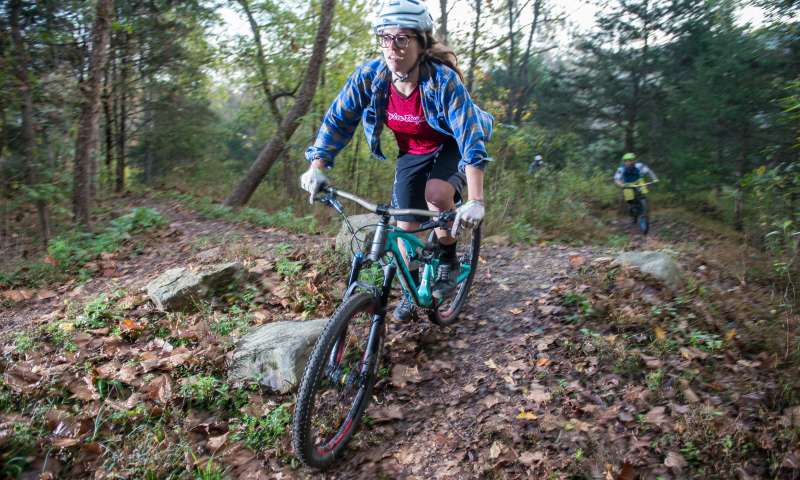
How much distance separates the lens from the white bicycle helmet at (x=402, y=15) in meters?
2.58

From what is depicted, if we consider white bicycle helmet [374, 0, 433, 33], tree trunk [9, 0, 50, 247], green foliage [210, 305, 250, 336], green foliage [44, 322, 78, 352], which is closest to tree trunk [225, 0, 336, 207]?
tree trunk [9, 0, 50, 247]

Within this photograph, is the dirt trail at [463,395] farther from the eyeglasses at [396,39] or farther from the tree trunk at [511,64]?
the tree trunk at [511,64]

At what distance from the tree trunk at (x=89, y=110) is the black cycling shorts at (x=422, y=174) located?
582 centimetres

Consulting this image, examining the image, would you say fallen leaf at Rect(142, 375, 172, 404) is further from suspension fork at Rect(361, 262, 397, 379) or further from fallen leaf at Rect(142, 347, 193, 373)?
suspension fork at Rect(361, 262, 397, 379)

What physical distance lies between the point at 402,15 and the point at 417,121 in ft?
2.33

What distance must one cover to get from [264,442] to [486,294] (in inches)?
104

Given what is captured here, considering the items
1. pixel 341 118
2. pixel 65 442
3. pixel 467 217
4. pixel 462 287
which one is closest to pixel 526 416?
pixel 467 217

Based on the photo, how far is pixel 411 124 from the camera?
316cm

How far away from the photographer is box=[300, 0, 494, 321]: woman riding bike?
8.67ft

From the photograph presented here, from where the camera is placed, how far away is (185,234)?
7301mm

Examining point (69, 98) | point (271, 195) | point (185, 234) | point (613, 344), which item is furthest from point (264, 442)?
point (271, 195)

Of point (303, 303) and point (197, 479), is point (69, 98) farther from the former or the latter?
point (197, 479)

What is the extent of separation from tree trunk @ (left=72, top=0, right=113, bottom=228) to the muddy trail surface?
3270 millimetres

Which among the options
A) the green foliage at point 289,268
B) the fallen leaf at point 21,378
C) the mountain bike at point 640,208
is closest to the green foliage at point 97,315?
the fallen leaf at point 21,378
